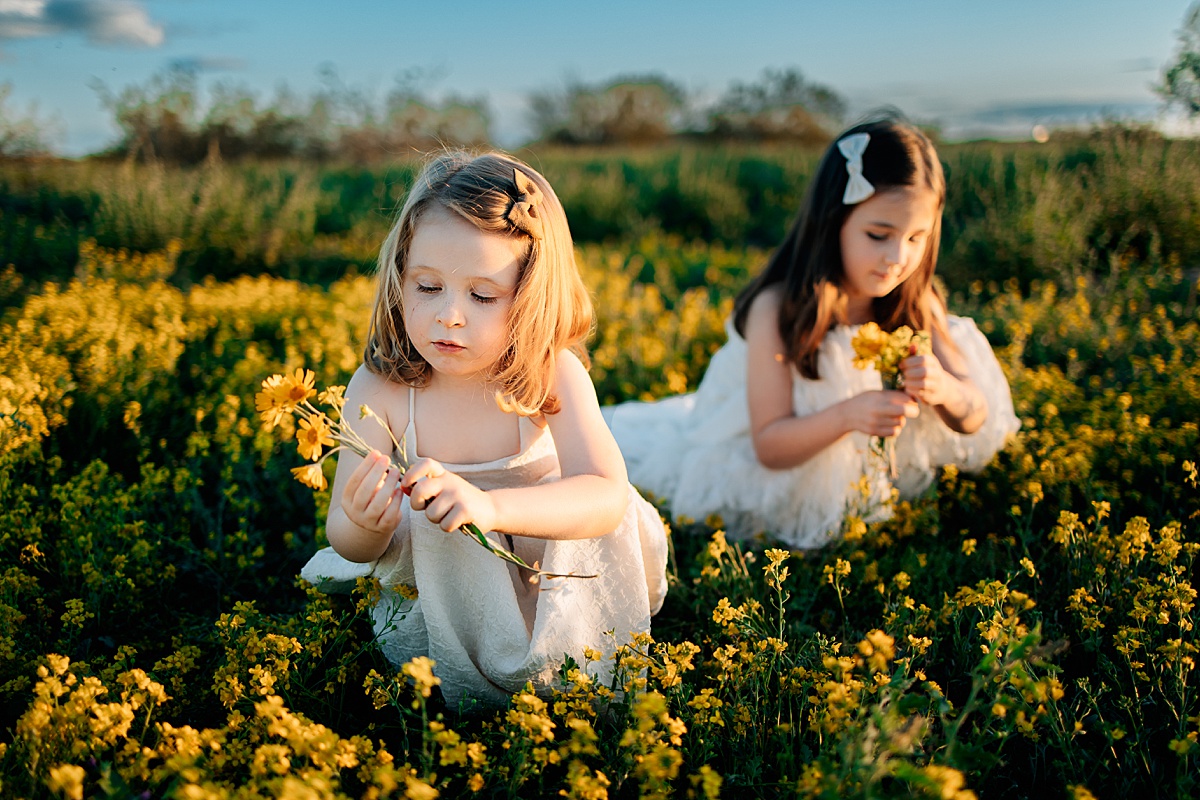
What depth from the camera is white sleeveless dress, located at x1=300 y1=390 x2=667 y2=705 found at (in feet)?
6.27

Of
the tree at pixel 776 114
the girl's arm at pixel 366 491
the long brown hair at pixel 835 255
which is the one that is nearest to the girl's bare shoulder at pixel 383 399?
the girl's arm at pixel 366 491

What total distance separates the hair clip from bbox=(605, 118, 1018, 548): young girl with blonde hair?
1.27m

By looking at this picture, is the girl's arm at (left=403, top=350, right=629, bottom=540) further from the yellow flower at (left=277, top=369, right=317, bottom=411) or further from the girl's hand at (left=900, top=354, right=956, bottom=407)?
the girl's hand at (left=900, top=354, right=956, bottom=407)

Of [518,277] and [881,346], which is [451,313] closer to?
[518,277]

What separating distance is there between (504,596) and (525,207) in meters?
0.91

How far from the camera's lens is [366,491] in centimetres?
159

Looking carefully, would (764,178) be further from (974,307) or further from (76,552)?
(76,552)

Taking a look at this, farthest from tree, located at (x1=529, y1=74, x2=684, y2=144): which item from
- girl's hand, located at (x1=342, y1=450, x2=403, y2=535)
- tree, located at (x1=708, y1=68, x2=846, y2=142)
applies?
girl's hand, located at (x1=342, y1=450, x2=403, y2=535)

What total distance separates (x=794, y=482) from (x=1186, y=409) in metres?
1.67

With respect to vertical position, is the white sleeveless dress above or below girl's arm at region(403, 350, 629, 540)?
below

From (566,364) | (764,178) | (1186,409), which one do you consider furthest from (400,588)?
(764,178)

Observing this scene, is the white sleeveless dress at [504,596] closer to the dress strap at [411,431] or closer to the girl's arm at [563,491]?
the dress strap at [411,431]

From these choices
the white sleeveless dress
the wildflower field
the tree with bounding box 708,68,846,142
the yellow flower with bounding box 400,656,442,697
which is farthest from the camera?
the tree with bounding box 708,68,846,142

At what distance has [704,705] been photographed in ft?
5.30
